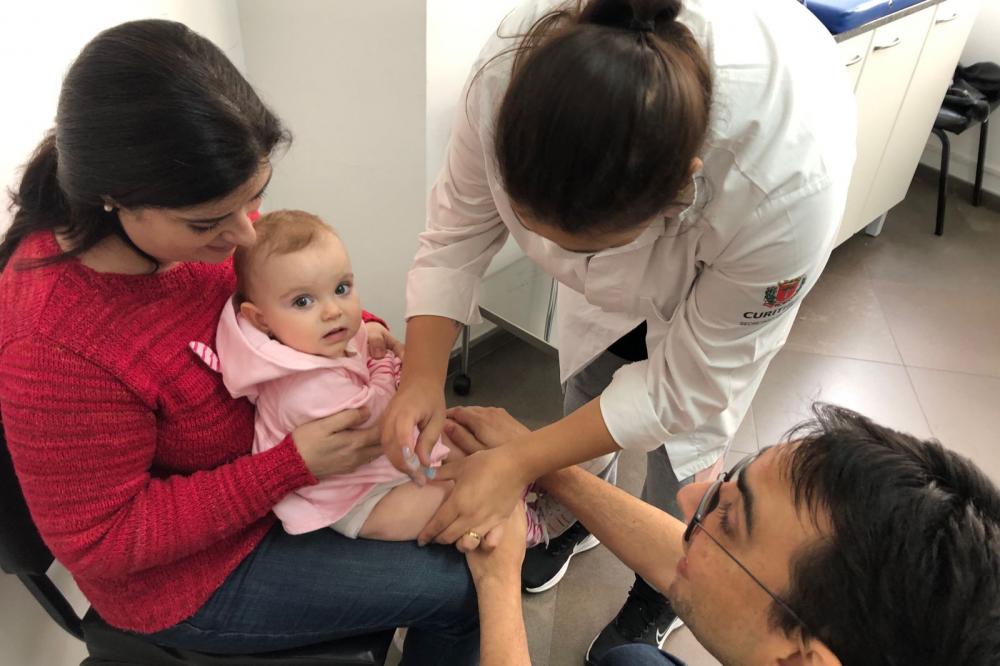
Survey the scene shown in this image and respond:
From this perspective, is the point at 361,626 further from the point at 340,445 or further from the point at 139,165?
the point at 139,165

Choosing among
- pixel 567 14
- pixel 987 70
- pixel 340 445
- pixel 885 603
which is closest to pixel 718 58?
pixel 567 14

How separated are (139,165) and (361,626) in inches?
27.8

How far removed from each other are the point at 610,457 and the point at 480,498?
62 cm

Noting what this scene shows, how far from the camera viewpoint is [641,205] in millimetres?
726

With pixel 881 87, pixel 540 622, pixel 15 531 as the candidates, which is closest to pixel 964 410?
pixel 881 87

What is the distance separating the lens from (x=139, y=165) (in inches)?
29.7

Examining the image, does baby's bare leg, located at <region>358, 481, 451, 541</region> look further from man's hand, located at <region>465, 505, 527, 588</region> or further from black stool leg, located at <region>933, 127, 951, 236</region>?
black stool leg, located at <region>933, 127, 951, 236</region>

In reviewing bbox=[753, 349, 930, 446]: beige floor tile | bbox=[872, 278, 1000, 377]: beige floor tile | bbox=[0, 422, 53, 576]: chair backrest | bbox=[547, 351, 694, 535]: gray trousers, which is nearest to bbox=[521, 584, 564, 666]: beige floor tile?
bbox=[547, 351, 694, 535]: gray trousers

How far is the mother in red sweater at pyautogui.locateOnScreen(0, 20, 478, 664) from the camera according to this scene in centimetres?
76

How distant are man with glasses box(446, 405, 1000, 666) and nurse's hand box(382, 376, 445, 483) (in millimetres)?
407

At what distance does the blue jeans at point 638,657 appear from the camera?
1060 mm

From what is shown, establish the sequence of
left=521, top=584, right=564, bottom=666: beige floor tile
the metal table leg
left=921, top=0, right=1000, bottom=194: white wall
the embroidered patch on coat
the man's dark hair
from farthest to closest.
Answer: left=921, top=0, right=1000, bottom=194: white wall
the metal table leg
left=521, top=584, right=564, bottom=666: beige floor tile
the embroidered patch on coat
the man's dark hair

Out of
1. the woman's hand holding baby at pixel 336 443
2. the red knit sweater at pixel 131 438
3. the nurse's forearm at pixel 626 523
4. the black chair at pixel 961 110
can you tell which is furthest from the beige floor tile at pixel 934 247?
the red knit sweater at pixel 131 438

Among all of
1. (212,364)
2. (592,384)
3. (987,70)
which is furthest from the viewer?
(987,70)
